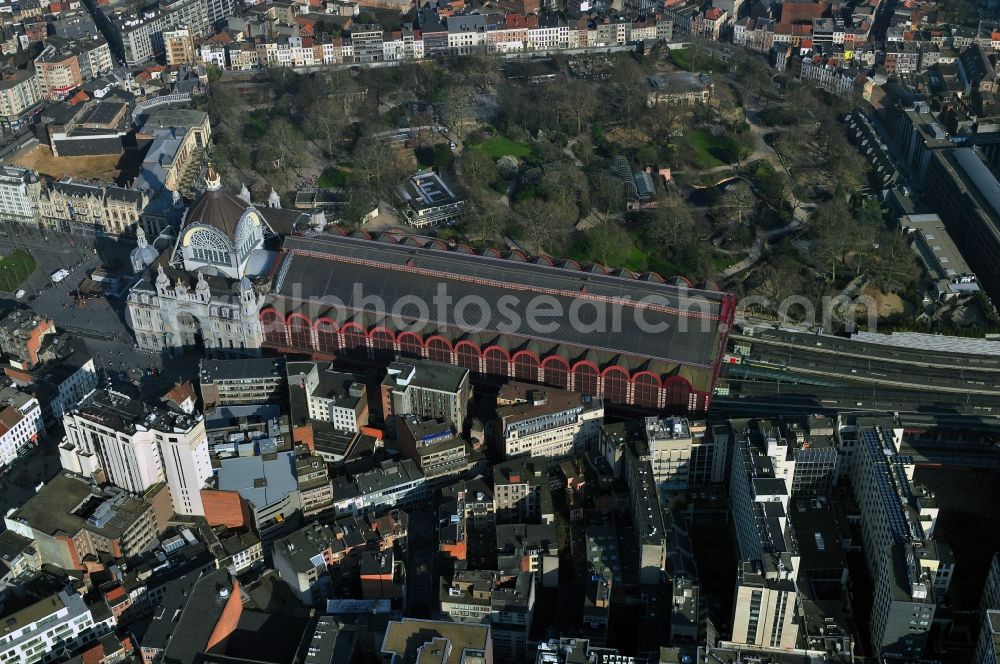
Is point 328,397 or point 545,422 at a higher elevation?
point 328,397

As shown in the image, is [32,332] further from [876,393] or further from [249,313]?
[876,393]

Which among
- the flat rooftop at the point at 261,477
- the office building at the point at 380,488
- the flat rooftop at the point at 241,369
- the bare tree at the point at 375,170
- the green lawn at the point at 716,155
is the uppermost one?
the bare tree at the point at 375,170

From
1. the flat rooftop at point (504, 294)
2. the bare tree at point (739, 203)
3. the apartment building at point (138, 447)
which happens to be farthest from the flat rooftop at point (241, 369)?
the bare tree at point (739, 203)

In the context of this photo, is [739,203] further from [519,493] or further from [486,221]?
[519,493]

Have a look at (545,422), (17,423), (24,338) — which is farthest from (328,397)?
(24,338)

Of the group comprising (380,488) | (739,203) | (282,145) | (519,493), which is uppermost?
(282,145)

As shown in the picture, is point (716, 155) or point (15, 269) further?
point (716, 155)

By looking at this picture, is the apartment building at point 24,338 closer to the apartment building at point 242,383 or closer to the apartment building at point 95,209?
the apartment building at point 242,383

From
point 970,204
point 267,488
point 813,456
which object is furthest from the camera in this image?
point 970,204
